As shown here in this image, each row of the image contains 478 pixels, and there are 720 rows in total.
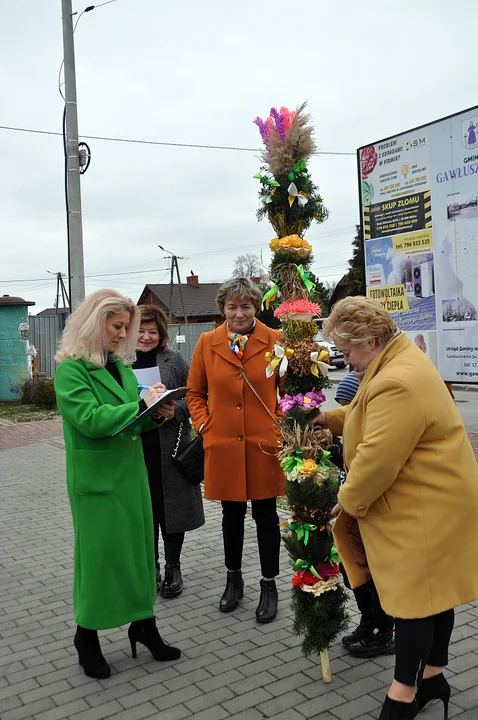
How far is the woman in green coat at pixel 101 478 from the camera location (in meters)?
3.43

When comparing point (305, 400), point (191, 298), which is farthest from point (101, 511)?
point (191, 298)

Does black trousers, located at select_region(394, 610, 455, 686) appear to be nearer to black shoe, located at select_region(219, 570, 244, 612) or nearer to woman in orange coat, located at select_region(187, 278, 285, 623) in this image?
woman in orange coat, located at select_region(187, 278, 285, 623)

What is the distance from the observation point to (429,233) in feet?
20.0

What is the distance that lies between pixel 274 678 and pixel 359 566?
2.84ft

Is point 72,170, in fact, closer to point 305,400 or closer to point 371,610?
point 305,400

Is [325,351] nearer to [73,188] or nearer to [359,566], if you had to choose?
[359,566]

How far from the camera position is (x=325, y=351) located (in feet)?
11.2

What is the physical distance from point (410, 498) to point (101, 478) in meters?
1.55

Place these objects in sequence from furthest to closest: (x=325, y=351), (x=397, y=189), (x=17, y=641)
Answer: (x=397, y=189) → (x=17, y=641) → (x=325, y=351)

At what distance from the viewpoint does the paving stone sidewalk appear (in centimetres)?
320

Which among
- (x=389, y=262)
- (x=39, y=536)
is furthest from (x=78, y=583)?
(x=389, y=262)

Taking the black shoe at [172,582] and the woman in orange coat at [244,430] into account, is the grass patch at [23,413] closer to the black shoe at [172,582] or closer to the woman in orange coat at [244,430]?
the black shoe at [172,582]

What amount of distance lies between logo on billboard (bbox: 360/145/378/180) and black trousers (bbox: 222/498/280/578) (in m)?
3.60

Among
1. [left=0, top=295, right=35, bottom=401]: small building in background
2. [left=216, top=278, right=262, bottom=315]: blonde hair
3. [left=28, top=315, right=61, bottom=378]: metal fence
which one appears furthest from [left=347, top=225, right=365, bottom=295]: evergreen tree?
[left=216, top=278, right=262, bottom=315]: blonde hair
